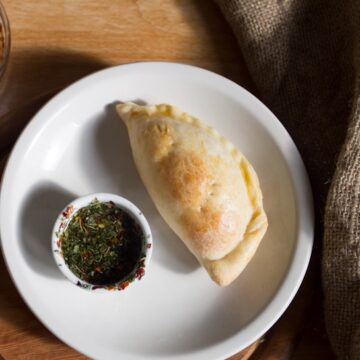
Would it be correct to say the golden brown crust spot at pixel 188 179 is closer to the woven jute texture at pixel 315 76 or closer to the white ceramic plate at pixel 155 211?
A: the white ceramic plate at pixel 155 211

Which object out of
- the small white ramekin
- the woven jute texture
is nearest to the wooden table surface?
the woven jute texture

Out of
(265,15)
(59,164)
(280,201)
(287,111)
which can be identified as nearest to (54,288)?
(59,164)

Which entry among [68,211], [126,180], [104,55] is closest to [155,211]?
[126,180]

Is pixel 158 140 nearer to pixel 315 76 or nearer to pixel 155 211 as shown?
pixel 155 211

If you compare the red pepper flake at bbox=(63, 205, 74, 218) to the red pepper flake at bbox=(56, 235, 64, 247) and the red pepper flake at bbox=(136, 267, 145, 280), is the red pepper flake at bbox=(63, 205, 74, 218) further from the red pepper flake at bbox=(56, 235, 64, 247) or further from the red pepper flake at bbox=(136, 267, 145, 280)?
the red pepper flake at bbox=(136, 267, 145, 280)

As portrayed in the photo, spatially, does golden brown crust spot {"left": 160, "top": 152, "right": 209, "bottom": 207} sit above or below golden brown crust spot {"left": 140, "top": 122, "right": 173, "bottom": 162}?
below
